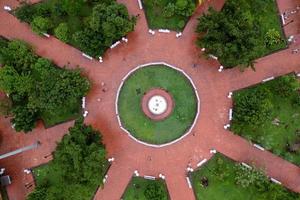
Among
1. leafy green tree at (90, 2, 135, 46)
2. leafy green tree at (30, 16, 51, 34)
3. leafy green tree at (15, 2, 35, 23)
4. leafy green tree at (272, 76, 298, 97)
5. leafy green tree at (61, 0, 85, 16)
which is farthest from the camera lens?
A: leafy green tree at (15, 2, 35, 23)

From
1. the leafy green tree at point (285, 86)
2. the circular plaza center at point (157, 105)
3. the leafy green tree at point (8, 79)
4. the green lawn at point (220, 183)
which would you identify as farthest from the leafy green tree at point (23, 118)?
the leafy green tree at point (285, 86)

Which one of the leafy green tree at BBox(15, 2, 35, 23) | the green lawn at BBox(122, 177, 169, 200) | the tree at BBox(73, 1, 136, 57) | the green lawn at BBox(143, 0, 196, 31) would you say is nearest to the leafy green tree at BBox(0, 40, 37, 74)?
the leafy green tree at BBox(15, 2, 35, 23)

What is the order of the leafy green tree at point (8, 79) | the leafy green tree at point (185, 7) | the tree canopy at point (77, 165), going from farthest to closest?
the leafy green tree at point (8, 79), the leafy green tree at point (185, 7), the tree canopy at point (77, 165)

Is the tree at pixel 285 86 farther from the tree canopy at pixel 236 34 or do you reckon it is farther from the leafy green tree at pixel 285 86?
the tree canopy at pixel 236 34

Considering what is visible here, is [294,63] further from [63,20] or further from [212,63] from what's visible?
[63,20]

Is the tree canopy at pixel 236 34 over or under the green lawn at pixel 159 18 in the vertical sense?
under

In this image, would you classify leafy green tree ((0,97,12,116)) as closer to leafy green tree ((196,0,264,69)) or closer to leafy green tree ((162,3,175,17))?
leafy green tree ((162,3,175,17))

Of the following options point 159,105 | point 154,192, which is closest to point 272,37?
point 159,105
